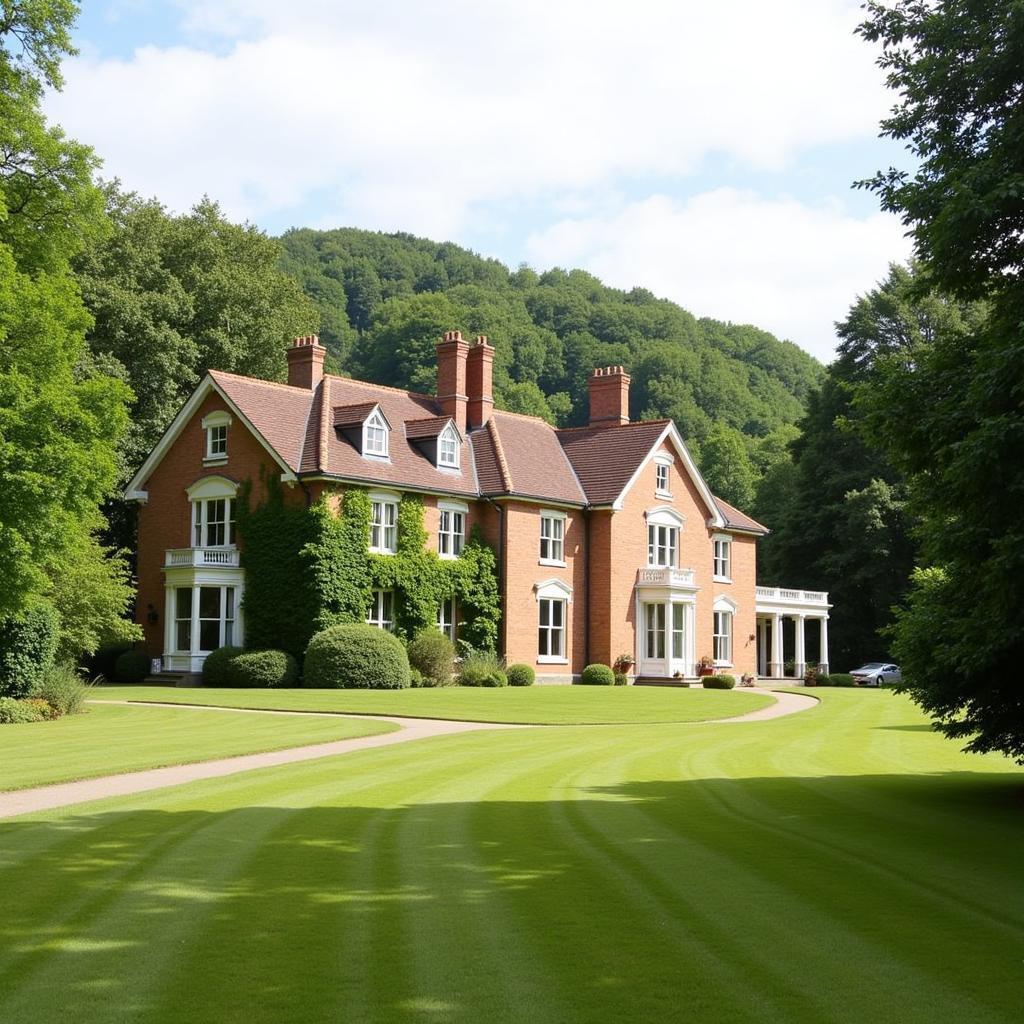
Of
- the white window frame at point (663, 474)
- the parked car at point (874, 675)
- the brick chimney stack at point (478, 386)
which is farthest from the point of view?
the parked car at point (874, 675)

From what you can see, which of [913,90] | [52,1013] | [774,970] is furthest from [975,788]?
[52,1013]

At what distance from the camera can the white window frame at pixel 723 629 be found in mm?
51531

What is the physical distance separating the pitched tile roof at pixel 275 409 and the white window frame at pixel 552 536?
31.6 ft

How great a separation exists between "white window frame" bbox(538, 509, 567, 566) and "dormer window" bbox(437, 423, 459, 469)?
12.6ft

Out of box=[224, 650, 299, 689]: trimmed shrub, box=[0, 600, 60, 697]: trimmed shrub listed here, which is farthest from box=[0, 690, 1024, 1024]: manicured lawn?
box=[224, 650, 299, 689]: trimmed shrub

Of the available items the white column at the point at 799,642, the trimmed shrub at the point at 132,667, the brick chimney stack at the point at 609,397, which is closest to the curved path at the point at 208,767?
the trimmed shrub at the point at 132,667

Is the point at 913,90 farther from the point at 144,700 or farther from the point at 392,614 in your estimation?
the point at 392,614

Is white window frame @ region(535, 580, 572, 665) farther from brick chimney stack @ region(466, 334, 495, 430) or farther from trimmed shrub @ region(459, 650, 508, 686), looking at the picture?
brick chimney stack @ region(466, 334, 495, 430)

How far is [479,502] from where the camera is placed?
147 feet

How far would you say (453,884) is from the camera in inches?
360

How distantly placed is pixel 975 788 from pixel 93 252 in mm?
40455

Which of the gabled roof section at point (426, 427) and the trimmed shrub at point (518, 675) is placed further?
the gabled roof section at point (426, 427)

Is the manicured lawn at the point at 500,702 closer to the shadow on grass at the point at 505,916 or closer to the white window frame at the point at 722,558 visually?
the white window frame at the point at 722,558

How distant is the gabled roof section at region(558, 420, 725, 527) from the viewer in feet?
154
